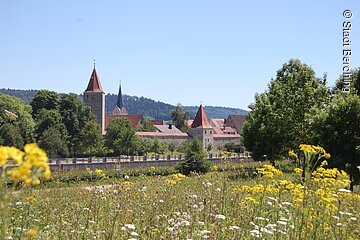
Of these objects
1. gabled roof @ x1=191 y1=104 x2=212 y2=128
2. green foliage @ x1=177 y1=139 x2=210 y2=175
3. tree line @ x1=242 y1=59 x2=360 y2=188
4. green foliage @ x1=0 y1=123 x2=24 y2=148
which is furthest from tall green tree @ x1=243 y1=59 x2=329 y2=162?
gabled roof @ x1=191 y1=104 x2=212 y2=128

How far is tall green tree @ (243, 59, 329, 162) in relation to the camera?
1059 inches

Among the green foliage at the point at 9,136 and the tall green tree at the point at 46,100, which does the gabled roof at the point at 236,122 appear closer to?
the tall green tree at the point at 46,100

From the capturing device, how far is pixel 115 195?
8.46 meters

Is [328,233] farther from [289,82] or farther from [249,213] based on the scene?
[289,82]

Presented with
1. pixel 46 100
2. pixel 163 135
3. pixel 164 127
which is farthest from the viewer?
pixel 164 127

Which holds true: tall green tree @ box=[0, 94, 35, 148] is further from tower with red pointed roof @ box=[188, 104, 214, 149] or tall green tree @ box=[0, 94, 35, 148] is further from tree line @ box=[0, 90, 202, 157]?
A: tower with red pointed roof @ box=[188, 104, 214, 149]

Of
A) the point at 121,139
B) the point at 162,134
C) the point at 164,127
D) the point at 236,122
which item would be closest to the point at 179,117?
the point at 164,127

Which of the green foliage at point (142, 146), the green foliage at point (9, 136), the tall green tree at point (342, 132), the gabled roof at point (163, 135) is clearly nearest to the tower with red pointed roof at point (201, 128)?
the gabled roof at point (163, 135)

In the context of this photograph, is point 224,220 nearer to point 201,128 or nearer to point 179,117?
point 201,128

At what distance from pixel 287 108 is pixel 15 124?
46933 mm

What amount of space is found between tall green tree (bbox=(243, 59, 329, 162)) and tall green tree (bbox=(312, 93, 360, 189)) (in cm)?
750

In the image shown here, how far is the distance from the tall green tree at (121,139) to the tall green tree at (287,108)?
115 ft

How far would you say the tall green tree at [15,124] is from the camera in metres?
57.5

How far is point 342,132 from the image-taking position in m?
16.8
